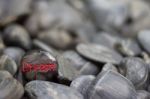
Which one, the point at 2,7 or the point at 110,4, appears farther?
the point at 110,4

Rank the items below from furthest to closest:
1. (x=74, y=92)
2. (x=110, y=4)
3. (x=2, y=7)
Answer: (x=110, y=4) < (x=2, y=7) < (x=74, y=92)

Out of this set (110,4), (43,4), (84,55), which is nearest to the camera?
(84,55)

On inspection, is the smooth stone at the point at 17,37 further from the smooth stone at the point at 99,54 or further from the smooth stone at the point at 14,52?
the smooth stone at the point at 99,54

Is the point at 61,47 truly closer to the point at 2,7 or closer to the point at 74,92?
the point at 2,7

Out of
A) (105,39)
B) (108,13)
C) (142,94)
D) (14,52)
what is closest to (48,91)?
(142,94)

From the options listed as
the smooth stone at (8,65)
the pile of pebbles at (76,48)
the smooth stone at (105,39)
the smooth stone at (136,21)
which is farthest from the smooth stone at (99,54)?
the smooth stone at (136,21)

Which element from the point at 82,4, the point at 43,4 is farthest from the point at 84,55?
the point at 82,4

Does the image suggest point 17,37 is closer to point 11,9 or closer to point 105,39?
point 11,9
